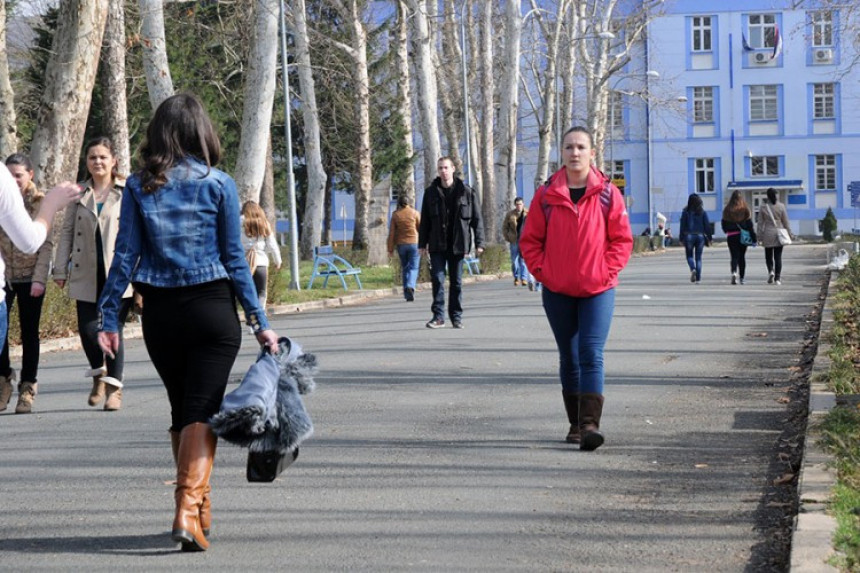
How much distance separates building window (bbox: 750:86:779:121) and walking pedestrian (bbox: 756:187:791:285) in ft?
174

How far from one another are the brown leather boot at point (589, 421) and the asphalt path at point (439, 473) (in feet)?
0.30

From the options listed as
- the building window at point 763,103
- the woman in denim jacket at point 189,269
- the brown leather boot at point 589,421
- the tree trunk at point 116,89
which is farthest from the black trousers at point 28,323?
the building window at point 763,103

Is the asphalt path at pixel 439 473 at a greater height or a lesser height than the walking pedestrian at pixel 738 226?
lesser

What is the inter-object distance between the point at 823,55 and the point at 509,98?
3769 centimetres

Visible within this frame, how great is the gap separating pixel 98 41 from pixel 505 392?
32.4 feet

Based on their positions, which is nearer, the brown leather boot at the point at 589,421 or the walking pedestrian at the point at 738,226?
the brown leather boot at the point at 589,421

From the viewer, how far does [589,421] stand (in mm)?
8305

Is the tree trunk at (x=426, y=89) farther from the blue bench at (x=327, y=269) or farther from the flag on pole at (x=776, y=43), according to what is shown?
the flag on pole at (x=776, y=43)

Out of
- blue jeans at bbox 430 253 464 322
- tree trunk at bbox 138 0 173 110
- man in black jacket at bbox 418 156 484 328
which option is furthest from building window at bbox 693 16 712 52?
blue jeans at bbox 430 253 464 322

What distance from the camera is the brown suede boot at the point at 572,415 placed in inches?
337

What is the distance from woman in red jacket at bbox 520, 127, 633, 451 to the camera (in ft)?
27.7

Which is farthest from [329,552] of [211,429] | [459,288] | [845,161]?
[845,161]

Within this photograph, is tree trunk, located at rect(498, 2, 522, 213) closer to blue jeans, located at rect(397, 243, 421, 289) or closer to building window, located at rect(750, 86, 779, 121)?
blue jeans, located at rect(397, 243, 421, 289)

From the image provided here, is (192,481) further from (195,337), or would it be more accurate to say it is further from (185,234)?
(185,234)
